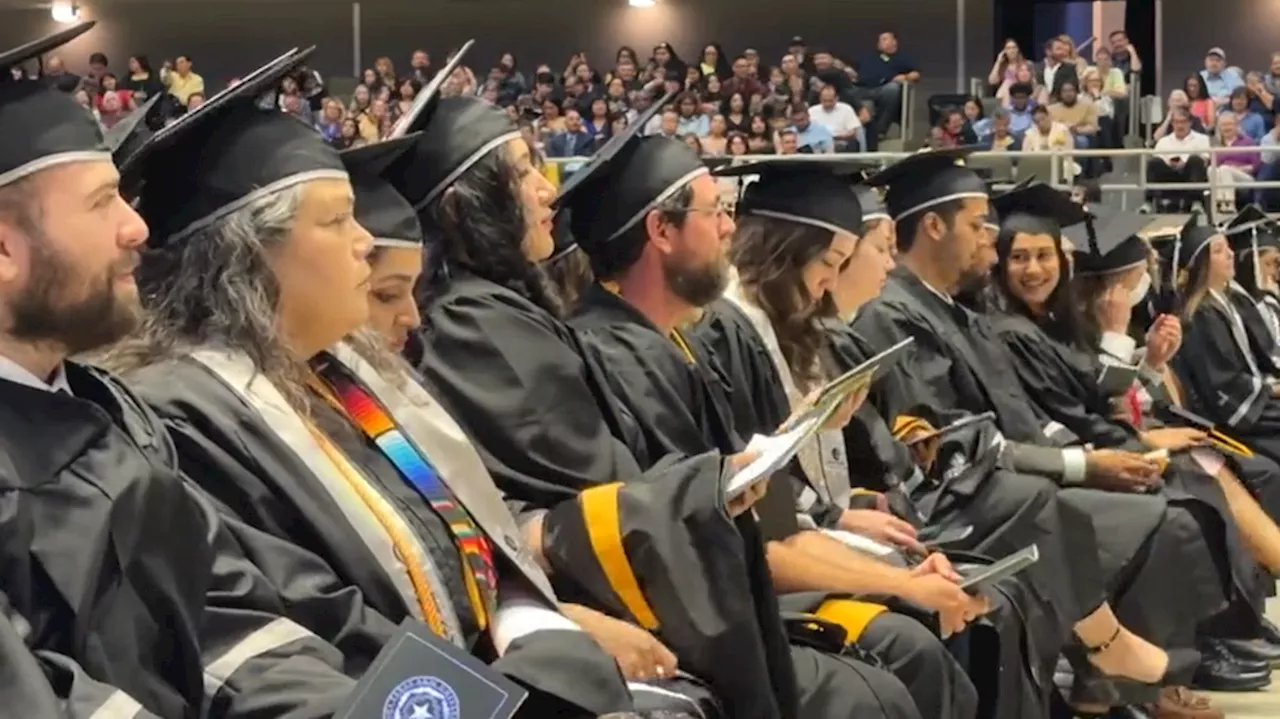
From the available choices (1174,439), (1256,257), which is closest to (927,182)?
(1174,439)

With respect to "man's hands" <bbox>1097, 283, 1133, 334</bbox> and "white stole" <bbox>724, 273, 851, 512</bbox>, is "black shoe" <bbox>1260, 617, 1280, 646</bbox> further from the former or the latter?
"white stole" <bbox>724, 273, 851, 512</bbox>

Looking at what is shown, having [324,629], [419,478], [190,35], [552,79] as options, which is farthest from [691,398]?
[190,35]

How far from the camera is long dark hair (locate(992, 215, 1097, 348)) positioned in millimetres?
5703

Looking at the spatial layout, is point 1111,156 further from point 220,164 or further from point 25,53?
point 25,53

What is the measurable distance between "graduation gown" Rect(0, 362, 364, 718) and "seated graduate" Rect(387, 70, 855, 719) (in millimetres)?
781

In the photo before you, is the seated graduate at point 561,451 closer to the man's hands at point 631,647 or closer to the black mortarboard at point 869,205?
the man's hands at point 631,647

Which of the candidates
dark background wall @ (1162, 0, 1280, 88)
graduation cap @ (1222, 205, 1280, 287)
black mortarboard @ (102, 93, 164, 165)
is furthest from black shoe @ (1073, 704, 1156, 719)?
dark background wall @ (1162, 0, 1280, 88)

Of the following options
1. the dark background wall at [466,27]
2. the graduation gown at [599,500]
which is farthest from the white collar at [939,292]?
the dark background wall at [466,27]

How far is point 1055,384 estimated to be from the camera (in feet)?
18.6

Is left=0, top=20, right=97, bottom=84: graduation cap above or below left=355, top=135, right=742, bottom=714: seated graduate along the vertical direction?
above

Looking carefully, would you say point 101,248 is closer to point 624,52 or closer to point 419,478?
point 419,478

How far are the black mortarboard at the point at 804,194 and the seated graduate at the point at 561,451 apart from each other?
3.68 ft

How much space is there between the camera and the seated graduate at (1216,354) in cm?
730

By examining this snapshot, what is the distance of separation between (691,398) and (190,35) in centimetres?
1853
